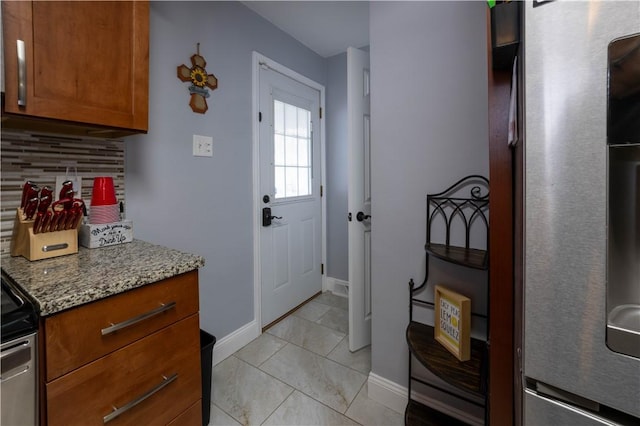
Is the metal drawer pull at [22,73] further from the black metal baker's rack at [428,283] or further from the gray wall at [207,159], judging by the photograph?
the black metal baker's rack at [428,283]

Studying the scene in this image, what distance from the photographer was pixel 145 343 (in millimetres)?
914

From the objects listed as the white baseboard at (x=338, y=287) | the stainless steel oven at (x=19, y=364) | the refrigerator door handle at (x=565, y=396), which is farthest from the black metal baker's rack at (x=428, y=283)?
the white baseboard at (x=338, y=287)

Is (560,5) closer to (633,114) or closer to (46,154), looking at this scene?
(633,114)

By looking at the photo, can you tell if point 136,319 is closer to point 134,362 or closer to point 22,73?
point 134,362

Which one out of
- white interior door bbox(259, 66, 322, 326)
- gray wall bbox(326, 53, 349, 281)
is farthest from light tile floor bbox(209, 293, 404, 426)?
gray wall bbox(326, 53, 349, 281)

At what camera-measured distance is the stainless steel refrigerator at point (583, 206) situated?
447mm

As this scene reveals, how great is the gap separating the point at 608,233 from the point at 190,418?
1423 mm

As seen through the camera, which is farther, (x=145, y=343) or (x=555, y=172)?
(x=145, y=343)

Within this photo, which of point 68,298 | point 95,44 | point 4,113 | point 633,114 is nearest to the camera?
point 633,114

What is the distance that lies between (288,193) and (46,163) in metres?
1.65

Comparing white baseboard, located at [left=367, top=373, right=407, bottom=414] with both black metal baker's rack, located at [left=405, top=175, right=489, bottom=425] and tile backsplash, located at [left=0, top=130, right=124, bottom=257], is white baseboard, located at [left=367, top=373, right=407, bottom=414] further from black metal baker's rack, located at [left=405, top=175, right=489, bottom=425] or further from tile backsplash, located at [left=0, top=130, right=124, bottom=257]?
tile backsplash, located at [left=0, top=130, right=124, bottom=257]

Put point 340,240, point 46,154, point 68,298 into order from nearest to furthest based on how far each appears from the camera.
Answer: point 68,298, point 46,154, point 340,240

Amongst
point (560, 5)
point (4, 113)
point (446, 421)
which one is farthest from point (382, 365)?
point (4, 113)

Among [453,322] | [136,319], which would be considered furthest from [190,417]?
[453,322]
